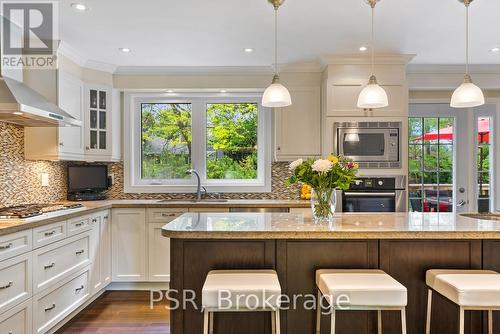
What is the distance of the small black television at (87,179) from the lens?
376 cm

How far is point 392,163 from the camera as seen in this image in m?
3.54

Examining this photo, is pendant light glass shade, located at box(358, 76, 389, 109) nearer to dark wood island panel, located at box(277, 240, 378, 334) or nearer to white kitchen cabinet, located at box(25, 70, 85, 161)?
dark wood island panel, located at box(277, 240, 378, 334)

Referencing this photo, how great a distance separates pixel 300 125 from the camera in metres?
3.83

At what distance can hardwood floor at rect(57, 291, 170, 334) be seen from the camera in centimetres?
282

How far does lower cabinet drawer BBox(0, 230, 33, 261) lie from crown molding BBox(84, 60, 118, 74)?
2.06 m

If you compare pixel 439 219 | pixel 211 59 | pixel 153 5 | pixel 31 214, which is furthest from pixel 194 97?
pixel 439 219

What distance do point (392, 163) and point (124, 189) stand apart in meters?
3.05

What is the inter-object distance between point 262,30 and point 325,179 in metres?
1.47

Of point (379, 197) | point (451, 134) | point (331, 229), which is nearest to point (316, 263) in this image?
point (331, 229)

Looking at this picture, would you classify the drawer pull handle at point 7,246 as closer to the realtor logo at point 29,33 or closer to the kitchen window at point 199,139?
the realtor logo at point 29,33

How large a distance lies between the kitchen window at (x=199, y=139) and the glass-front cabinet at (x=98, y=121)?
0.43 m

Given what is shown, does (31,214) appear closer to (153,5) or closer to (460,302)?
(153,5)

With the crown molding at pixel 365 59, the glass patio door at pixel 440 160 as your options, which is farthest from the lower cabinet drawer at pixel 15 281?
the glass patio door at pixel 440 160

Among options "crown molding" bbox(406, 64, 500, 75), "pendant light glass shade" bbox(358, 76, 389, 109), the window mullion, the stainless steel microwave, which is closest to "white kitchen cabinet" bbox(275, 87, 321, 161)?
the stainless steel microwave
